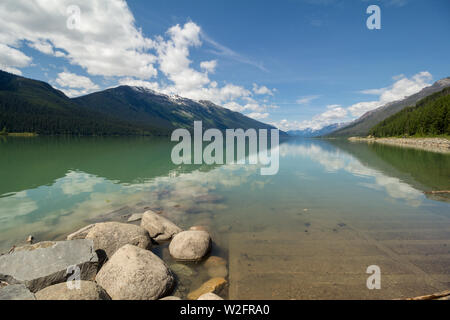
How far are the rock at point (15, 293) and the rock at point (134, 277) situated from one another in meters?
2.15

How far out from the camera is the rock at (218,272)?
9492 millimetres

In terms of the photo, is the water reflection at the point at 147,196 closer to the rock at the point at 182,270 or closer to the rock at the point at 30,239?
the rock at the point at 30,239

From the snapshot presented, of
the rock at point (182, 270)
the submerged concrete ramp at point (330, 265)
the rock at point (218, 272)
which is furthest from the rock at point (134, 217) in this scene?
the rock at point (218, 272)

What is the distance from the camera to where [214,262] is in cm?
1052

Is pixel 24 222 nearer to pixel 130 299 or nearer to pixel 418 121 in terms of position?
pixel 130 299

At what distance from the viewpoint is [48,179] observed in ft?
93.4

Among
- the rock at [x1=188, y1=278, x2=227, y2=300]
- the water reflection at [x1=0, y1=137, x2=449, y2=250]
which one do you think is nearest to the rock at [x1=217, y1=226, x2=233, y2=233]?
the water reflection at [x1=0, y1=137, x2=449, y2=250]

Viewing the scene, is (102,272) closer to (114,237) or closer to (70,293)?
(70,293)

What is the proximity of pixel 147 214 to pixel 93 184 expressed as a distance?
55.3 feet

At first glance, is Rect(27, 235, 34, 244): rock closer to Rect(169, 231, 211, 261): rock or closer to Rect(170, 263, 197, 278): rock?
Rect(169, 231, 211, 261): rock

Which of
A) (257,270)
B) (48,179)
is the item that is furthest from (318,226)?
(48,179)

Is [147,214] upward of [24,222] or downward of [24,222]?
upward

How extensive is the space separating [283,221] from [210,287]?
343 inches
